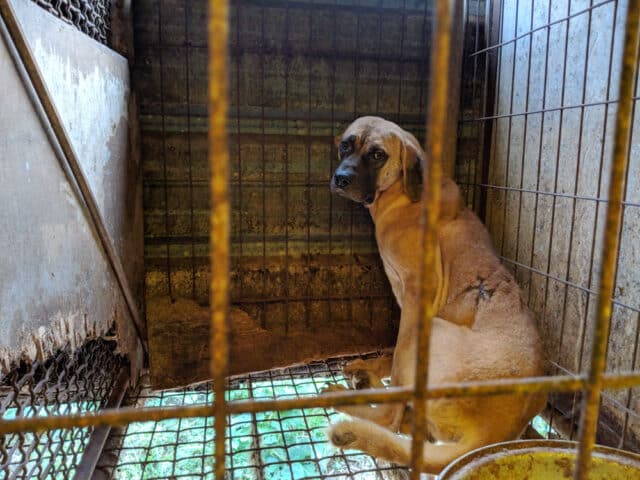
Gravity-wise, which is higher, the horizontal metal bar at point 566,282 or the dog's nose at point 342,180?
the dog's nose at point 342,180

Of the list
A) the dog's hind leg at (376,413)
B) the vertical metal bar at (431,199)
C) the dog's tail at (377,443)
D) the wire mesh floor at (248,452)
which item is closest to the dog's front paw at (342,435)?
the dog's tail at (377,443)

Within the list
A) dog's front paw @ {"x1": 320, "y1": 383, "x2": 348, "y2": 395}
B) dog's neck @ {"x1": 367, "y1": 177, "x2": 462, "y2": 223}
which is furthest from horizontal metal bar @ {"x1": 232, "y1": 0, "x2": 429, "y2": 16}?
dog's front paw @ {"x1": 320, "y1": 383, "x2": 348, "y2": 395}

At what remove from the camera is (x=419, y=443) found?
863 millimetres

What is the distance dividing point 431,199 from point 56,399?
2013 millimetres

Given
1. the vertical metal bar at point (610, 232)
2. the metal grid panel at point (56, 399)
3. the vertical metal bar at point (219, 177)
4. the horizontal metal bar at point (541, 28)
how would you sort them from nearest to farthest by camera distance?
1. the vertical metal bar at point (219, 177)
2. the vertical metal bar at point (610, 232)
3. the metal grid panel at point (56, 399)
4. the horizontal metal bar at point (541, 28)

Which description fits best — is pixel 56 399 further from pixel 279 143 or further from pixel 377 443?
pixel 279 143

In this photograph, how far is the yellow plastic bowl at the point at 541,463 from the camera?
Result: 5.22ft

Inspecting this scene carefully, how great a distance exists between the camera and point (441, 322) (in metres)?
2.61

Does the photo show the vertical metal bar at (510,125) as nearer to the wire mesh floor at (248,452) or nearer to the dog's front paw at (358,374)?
the dog's front paw at (358,374)

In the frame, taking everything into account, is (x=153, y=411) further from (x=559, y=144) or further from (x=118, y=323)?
(x=559, y=144)

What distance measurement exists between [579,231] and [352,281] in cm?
159

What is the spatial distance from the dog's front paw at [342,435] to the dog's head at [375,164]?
1.32m

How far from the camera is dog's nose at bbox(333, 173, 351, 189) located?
9.32 ft

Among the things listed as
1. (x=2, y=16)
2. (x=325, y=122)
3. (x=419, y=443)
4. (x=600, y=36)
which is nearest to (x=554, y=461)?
(x=419, y=443)
